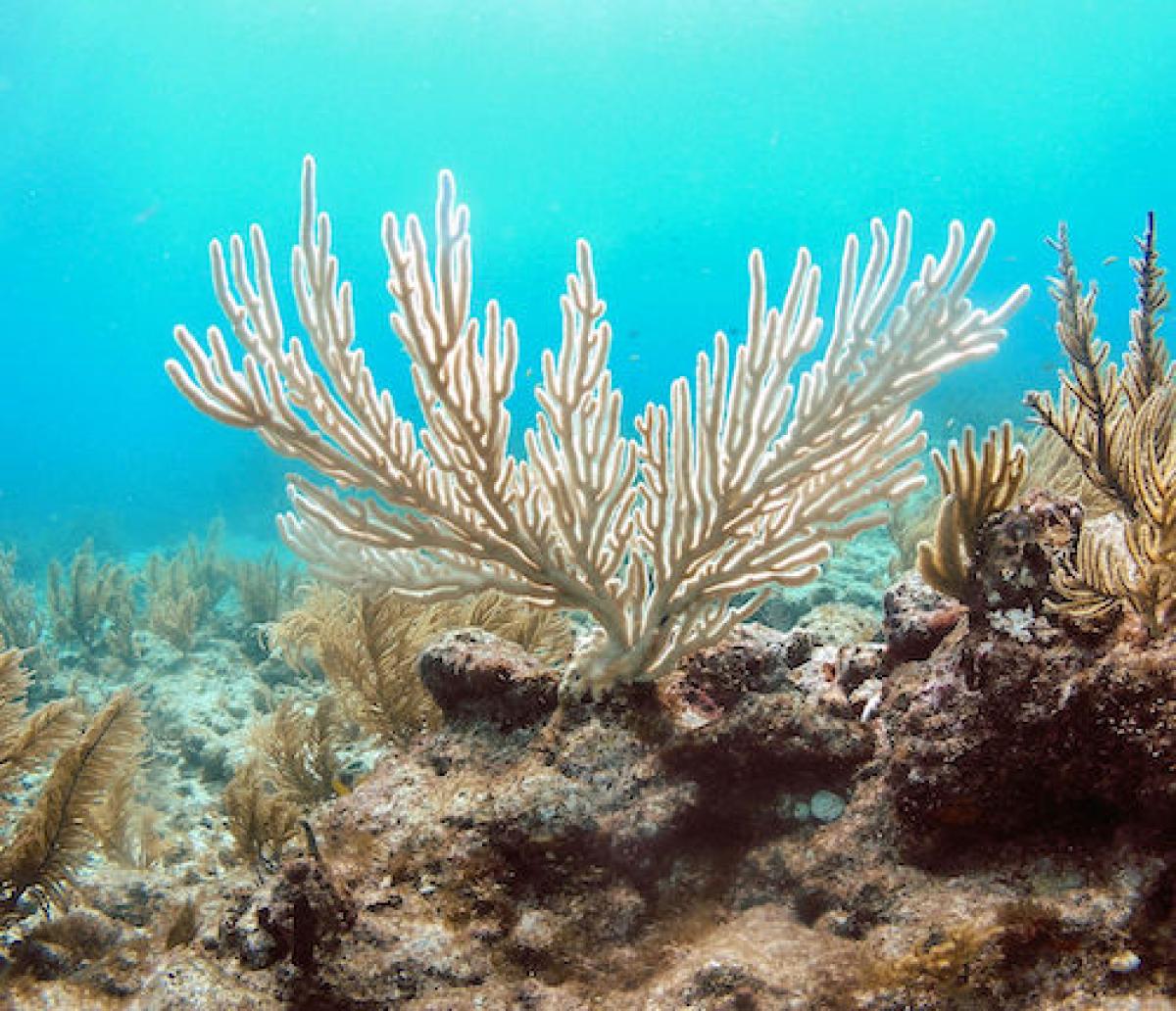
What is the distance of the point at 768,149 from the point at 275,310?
92.6m

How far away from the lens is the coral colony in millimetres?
1890

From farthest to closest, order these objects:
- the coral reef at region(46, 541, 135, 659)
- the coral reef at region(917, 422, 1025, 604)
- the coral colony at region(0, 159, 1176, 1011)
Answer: the coral reef at region(46, 541, 135, 659) < the coral reef at region(917, 422, 1025, 604) < the coral colony at region(0, 159, 1176, 1011)

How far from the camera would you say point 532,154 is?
7625 centimetres

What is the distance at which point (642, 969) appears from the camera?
6.88ft

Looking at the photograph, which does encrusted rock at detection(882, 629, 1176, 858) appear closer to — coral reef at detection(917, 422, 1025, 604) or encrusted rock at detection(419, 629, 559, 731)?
coral reef at detection(917, 422, 1025, 604)

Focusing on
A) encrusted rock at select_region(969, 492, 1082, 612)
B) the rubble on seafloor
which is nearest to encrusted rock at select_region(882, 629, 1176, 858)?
the rubble on seafloor

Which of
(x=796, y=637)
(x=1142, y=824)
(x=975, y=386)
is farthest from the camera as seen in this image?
(x=975, y=386)

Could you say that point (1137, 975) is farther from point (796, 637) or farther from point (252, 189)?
point (252, 189)

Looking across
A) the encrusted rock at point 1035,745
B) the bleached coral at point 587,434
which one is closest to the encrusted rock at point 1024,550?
the encrusted rock at point 1035,745

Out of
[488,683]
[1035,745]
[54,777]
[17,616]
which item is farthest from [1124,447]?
[17,616]

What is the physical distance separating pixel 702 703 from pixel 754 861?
685 mm

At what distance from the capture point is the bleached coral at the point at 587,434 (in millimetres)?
2244

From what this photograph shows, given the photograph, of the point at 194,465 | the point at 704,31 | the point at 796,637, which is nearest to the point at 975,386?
the point at 796,637

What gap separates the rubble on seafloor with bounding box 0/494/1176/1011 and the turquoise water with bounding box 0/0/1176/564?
41.5 metres
